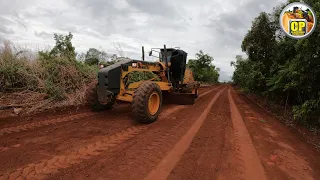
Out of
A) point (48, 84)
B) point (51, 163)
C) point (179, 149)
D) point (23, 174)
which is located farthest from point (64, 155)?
point (48, 84)

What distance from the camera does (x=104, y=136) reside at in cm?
524

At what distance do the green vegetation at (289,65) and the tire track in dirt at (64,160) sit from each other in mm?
5475

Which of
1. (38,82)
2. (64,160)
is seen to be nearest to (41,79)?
(38,82)

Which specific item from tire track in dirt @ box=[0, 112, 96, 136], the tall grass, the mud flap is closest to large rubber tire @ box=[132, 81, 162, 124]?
tire track in dirt @ box=[0, 112, 96, 136]

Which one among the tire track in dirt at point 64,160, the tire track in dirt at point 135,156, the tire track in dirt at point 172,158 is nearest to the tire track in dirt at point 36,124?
the tire track in dirt at point 64,160

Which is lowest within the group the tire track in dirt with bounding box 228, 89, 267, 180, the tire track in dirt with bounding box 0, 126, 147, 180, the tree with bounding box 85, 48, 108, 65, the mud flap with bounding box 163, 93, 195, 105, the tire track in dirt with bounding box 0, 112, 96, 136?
the tire track in dirt with bounding box 228, 89, 267, 180

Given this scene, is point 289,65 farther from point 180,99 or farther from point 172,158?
point 172,158

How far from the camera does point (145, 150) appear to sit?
454 centimetres

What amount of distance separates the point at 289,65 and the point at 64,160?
26.8ft

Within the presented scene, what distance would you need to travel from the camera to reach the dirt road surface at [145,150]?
3.62m

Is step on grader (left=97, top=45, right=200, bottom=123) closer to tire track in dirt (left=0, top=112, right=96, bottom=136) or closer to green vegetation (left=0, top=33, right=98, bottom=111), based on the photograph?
tire track in dirt (left=0, top=112, right=96, bottom=136)

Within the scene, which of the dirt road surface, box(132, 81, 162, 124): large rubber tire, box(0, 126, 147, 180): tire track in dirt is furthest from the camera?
box(132, 81, 162, 124): large rubber tire

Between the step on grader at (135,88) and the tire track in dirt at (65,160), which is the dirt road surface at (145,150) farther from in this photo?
the step on grader at (135,88)

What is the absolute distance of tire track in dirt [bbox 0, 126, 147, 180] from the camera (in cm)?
332
